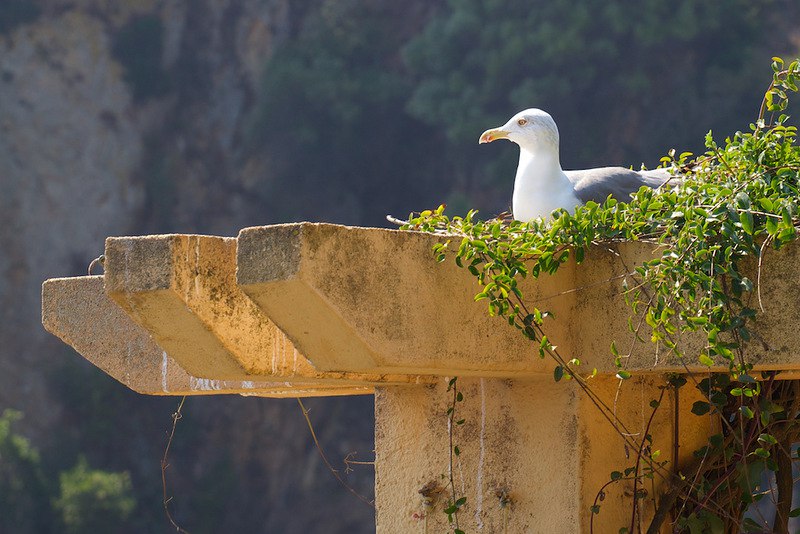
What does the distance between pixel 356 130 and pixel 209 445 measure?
242 inches

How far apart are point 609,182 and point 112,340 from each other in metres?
1.43

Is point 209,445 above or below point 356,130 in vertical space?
below

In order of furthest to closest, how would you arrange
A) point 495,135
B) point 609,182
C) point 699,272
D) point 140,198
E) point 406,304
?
point 140,198 < point 495,135 < point 609,182 < point 406,304 < point 699,272

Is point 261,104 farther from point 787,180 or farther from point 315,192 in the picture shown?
point 787,180

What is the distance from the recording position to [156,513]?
21969 mm

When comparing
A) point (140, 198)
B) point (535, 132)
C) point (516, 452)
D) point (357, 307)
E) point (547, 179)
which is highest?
point (140, 198)

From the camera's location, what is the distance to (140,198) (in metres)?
23.6

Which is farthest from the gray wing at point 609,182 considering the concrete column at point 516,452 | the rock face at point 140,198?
the rock face at point 140,198

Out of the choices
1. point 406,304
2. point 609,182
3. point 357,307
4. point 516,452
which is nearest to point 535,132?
point 609,182

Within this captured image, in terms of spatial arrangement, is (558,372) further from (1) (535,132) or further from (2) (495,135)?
(2) (495,135)

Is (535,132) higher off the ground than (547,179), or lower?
higher

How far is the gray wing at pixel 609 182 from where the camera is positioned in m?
3.76

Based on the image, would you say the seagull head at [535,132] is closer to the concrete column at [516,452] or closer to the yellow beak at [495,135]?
the yellow beak at [495,135]

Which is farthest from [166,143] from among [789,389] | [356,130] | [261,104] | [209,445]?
[789,389]
